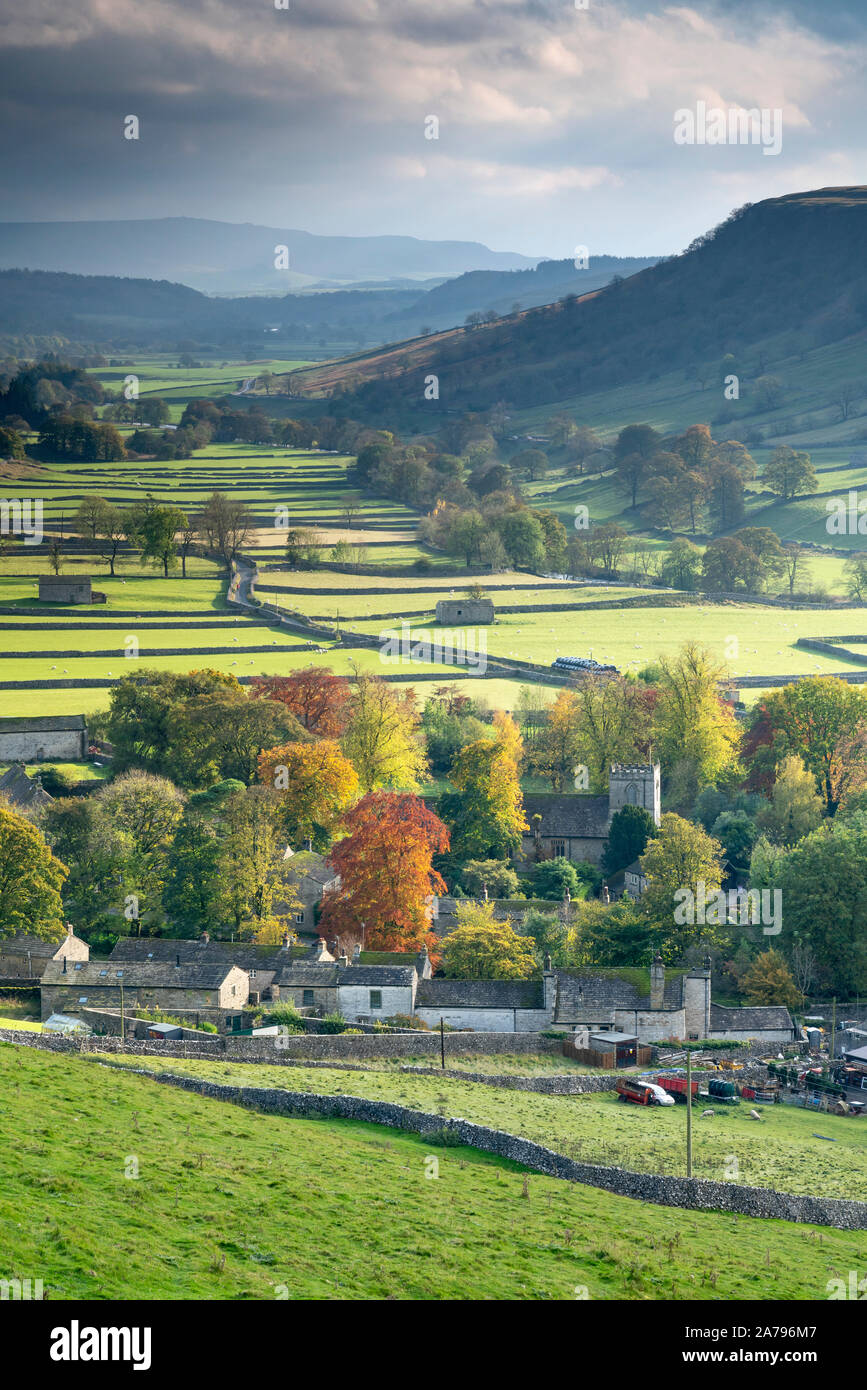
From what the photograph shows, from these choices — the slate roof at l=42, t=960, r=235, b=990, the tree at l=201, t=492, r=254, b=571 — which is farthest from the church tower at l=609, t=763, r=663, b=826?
the tree at l=201, t=492, r=254, b=571

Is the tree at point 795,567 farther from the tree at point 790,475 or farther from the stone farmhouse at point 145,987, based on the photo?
the stone farmhouse at point 145,987

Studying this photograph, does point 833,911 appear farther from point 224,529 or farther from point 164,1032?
point 224,529

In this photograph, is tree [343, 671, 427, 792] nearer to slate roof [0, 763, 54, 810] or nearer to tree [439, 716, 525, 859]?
tree [439, 716, 525, 859]

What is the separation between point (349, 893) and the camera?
2232 inches

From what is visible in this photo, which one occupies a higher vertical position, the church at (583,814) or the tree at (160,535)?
the tree at (160,535)

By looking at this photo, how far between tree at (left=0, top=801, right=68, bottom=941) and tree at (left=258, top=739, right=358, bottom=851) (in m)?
12.2

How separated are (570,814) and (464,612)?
4569 centimetres

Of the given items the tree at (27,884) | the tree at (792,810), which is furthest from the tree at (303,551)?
the tree at (27,884)

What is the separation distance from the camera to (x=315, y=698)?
3172 inches

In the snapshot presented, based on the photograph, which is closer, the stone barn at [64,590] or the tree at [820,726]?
the tree at [820,726]

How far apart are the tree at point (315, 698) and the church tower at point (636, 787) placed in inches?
568

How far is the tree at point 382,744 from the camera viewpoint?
243ft
